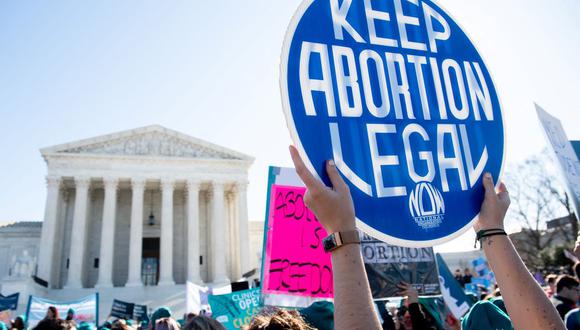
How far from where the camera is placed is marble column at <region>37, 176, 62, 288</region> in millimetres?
35469

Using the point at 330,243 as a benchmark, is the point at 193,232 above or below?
above

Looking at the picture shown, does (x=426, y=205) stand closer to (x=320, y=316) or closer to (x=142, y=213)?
(x=320, y=316)

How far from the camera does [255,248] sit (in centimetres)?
4697

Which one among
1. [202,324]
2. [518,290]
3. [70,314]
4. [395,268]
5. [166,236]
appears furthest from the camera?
[166,236]

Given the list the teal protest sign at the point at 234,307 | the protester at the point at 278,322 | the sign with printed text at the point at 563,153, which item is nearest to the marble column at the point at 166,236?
the teal protest sign at the point at 234,307

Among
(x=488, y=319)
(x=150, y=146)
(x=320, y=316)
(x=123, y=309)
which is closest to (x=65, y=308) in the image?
(x=123, y=309)

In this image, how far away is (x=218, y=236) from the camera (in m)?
40.8

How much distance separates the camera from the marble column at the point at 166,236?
37.8 meters

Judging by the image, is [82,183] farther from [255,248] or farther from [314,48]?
[314,48]

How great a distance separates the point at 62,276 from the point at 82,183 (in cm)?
857

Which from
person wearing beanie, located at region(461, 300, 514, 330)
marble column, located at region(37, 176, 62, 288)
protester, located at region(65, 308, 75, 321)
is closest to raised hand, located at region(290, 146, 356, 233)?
person wearing beanie, located at region(461, 300, 514, 330)

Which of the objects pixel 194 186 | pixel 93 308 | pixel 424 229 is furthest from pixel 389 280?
pixel 194 186

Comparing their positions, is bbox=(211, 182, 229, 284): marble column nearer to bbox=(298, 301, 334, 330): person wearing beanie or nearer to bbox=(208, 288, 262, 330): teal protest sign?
bbox=(208, 288, 262, 330): teal protest sign

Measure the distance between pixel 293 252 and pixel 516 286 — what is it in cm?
356
